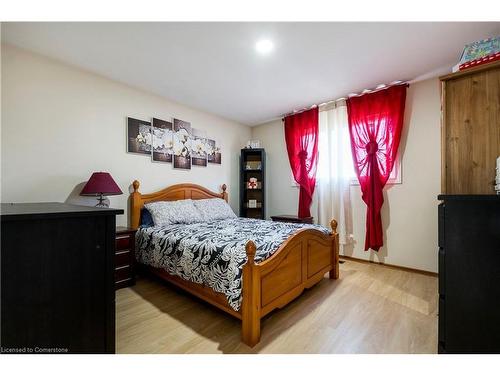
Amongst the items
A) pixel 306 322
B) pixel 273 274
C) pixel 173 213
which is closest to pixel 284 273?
pixel 273 274

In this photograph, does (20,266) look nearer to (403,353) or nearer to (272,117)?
(403,353)

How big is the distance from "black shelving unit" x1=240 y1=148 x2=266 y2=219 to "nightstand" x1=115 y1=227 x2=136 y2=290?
210cm

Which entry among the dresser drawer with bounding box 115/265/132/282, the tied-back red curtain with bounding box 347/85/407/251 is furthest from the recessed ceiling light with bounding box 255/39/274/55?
the dresser drawer with bounding box 115/265/132/282

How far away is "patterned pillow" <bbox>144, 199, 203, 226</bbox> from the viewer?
8.89ft

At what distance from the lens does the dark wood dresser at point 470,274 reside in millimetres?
973

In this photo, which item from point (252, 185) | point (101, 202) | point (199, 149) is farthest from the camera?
point (252, 185)

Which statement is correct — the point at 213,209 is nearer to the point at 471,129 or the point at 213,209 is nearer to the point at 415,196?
the point at 415,196

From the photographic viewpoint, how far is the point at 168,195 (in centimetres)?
319

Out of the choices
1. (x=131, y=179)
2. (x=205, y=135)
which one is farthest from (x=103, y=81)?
(x=205, y=135)

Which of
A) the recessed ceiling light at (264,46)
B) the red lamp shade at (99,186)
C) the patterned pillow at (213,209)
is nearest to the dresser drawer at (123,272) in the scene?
the red lamp shade at (99,186)

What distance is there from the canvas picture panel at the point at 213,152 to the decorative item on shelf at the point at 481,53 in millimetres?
3120

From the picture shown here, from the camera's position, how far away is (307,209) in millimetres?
3680

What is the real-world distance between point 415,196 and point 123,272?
3573 mm

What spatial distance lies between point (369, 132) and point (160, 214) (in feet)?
9.66
